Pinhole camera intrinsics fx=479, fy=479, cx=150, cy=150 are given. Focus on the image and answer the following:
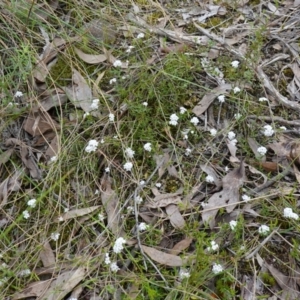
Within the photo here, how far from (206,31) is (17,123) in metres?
1.06

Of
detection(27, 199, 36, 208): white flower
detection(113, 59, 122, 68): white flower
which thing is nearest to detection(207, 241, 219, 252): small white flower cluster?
detection(27, 199, 36, 208): white flower

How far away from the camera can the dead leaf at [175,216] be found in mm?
1834

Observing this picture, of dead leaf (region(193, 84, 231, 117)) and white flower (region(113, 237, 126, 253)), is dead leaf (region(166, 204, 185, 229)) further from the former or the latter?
dead leaf (region(193, 84, 231, 117))

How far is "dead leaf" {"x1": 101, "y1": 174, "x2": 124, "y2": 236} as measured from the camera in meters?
1.84

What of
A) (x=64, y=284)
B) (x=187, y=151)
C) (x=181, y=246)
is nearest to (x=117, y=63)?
(x=187, y=151)

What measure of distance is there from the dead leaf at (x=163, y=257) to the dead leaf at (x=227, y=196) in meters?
0.19

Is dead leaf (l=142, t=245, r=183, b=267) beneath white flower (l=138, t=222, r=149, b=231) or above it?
beneath

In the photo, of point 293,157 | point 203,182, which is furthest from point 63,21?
point 293,157

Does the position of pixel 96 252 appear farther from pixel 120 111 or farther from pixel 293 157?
pixel 293 157

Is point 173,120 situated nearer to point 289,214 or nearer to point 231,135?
point 231,135

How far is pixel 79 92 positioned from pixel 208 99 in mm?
608

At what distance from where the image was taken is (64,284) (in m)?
1.73

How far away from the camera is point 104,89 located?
2281 millimetres

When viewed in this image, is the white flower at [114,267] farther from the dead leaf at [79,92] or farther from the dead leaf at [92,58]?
the dead leaf at [92,58]
